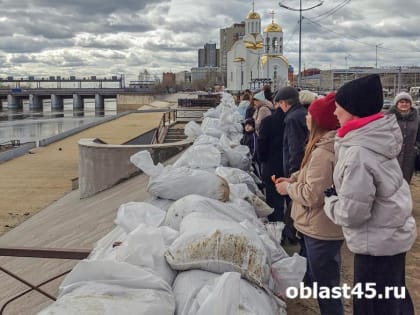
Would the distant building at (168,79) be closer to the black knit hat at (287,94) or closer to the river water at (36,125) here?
the river water at (36,125)

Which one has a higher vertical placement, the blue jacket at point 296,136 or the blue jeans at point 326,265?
the blue jacket at point 296,136

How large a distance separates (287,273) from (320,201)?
0.40m

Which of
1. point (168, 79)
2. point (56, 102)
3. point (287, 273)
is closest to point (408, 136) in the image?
point (287, 273)

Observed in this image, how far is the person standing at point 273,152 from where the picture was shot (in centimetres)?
462

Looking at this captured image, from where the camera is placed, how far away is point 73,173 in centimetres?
1406

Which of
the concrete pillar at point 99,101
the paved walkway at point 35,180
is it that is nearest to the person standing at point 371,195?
the paved walkway at point 35,180

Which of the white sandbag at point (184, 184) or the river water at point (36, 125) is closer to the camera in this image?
the white sandbag at point (184, 184)

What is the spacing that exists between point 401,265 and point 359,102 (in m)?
0.74

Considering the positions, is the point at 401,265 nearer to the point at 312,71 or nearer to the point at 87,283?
the point at 87,283

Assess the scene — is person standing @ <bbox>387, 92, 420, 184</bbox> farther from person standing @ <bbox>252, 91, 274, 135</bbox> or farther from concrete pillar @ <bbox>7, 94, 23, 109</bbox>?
concrete pillar @ <bbox>7, 94, 23, 109</bbox>

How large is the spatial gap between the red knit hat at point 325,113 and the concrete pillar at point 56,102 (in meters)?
101

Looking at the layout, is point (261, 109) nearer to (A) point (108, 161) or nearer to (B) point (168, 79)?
(A) point (108, 161)

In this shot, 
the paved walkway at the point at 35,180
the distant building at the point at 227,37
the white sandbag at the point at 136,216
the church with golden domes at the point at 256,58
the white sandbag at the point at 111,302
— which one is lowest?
the paved walkway at the point at 35,180

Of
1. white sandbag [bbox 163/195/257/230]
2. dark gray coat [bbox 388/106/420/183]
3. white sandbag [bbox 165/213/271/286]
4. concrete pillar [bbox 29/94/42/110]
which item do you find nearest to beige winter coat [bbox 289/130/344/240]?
white sandbag [bbox 165/213/271/286]
